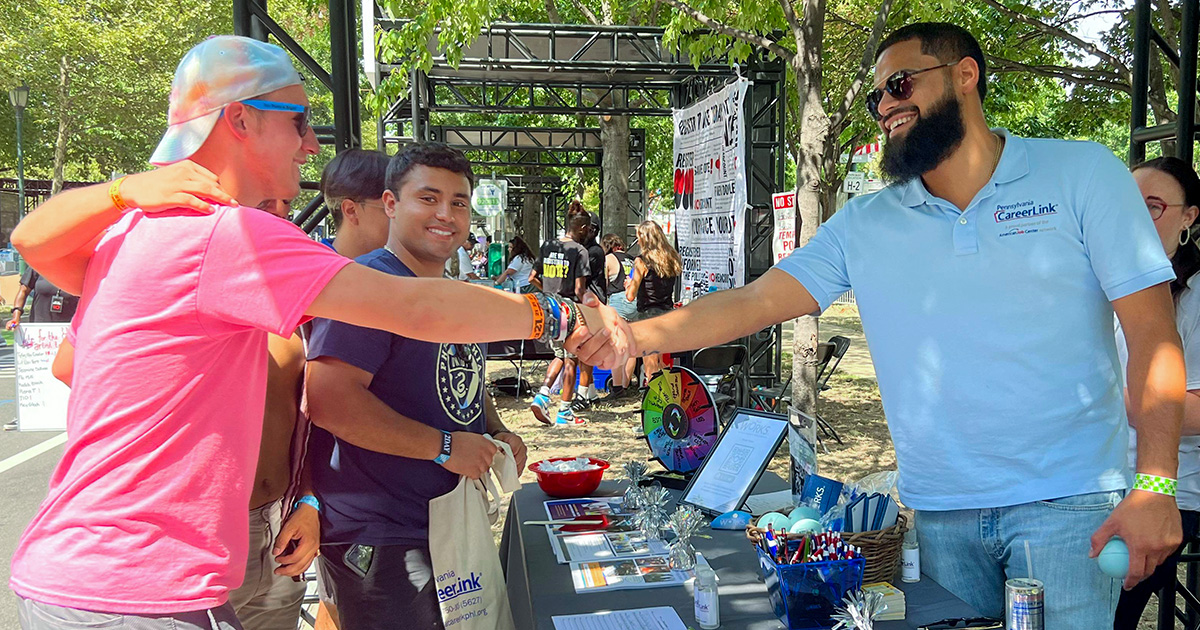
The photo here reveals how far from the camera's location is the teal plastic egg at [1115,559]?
1906mm

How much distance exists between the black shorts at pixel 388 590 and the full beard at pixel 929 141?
1.82 meters

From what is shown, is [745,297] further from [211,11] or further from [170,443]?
[211,11]

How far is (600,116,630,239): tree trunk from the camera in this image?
13805 mm

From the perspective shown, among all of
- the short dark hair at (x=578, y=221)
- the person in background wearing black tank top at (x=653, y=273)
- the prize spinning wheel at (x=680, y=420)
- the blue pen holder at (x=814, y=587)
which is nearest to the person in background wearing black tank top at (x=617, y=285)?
the person in background wearing black tank top at (x=653, y=273)

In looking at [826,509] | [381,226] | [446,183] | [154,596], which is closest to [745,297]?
[826,509]

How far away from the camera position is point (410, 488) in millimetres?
2529

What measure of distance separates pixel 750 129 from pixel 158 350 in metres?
8.03

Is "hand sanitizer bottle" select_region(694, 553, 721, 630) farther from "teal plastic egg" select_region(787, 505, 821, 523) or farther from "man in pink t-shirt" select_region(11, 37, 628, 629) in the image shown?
"man in pink t-shirt" select_region(11, 37, 628, 629)

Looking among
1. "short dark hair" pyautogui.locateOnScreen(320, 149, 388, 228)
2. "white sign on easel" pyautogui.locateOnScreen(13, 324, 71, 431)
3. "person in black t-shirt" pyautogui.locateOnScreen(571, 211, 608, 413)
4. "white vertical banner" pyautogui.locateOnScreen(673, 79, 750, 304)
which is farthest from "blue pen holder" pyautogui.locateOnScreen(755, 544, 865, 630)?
"person in black t-shirt" pyautogui.locateOnScreen(571, 211, 608, 413)

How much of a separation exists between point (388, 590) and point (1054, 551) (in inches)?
72.2

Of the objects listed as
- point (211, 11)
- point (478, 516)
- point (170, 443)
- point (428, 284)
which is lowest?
point (478, 516)

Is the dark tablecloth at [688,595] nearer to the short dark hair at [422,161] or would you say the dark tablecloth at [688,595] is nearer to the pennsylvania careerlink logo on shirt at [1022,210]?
the pennsylvania careerlink logo on shirt at [1022,210]

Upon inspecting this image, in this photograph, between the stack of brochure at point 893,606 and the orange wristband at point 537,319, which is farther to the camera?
the orange wristband at point 537,319

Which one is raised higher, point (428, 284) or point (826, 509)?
point (428, 284)
